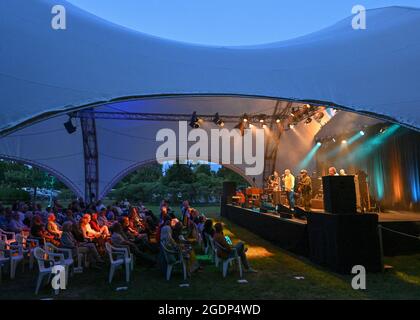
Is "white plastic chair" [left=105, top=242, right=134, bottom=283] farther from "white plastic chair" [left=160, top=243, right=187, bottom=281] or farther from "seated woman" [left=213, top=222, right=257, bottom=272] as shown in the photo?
"seated woman" [left=213, top=222, right=257, bottom=272]

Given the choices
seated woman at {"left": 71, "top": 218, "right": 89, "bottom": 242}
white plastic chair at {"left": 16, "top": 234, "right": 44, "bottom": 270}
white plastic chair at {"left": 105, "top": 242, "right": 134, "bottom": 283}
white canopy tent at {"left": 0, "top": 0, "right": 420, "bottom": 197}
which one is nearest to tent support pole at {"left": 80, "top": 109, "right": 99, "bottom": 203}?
white canopy tent at {"left": 0, "top": 0, "right": 420, "bottom": 197}

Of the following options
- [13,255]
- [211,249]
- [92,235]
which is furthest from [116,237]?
[211,249]

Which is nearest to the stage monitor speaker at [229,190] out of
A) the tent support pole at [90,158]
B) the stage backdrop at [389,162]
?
the stage backdrop at [389,162]

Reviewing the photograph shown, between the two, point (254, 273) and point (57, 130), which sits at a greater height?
point (57, 130)

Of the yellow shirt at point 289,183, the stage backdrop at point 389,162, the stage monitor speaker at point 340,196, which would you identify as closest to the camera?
the stage monitor speaker at point 340,196

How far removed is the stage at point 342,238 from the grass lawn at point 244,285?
27 cm

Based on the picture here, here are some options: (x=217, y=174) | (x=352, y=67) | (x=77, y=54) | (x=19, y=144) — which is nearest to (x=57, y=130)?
(x=19, y=144)

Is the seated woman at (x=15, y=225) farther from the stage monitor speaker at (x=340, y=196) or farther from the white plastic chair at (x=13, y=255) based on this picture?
the stage monitor speaker at (x=340, y=196)

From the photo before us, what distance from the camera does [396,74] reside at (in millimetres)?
9234

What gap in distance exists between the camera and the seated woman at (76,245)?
6215 millimetres

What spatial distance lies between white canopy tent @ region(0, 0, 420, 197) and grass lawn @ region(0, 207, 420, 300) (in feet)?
11.3

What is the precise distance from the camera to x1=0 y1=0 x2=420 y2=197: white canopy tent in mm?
7828
